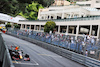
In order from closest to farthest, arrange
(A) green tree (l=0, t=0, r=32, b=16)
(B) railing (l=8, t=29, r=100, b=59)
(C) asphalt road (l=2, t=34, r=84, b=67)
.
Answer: (C) asphalt road (l=2, t=34, r=84, b=67) → (B) railing (l=8, t=29, r=100, b=59) → (A) green tree (l=0, t=0, r=32, b=16)

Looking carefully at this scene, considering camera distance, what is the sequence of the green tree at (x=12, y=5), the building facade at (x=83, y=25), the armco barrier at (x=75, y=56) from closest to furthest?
the armco barrier at (x=75, y=56), the green tree at (x=12, y=5), the building facade at (x=83, y=25)

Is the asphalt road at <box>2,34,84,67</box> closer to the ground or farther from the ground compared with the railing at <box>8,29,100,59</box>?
closer to the ground

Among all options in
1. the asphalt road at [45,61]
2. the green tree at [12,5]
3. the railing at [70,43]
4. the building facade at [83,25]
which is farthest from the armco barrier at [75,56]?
the building facade at [83,25]

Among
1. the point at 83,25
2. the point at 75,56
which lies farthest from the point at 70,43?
the point at 83,25

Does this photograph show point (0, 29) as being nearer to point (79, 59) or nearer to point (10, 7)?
point (10, 7)

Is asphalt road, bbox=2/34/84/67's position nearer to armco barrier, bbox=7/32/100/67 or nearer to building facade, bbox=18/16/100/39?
armco barrier, bbox=7/32/100/67

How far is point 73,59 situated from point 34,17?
59.4m

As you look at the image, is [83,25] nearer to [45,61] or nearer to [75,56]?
[75,56]

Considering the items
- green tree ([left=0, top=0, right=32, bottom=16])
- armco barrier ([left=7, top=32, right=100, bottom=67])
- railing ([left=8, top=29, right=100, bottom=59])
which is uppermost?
green tree ([left=0, top=0, right=32, bottom=16])

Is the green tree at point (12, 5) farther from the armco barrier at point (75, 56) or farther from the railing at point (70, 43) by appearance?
the armco barrier at point (75, 56)

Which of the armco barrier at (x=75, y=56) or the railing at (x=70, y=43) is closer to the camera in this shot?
the armco barrier at (x=75, y=56)

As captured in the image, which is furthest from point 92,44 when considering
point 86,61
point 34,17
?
point 34,17

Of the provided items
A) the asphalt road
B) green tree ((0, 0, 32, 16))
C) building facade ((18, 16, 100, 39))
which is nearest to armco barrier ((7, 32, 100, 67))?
the asphalt road

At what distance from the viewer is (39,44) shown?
27766mm
